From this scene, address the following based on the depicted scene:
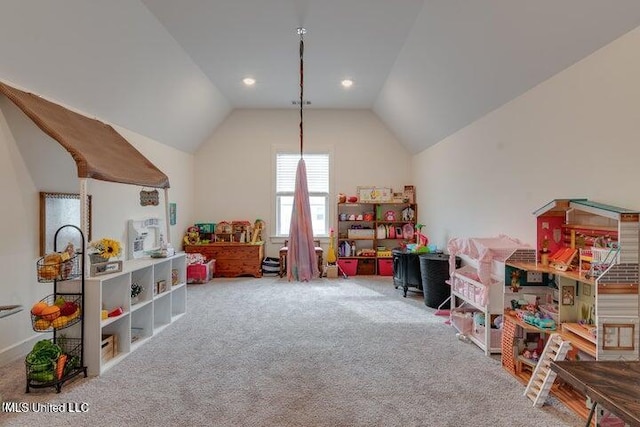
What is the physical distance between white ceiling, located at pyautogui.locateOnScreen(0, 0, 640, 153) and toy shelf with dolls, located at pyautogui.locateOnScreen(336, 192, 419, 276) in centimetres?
170

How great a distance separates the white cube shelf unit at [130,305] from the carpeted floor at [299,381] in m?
0.16

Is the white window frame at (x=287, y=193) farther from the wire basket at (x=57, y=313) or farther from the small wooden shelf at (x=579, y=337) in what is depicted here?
the small wooden shelf at (x=579, y=337)

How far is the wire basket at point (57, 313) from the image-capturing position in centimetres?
237

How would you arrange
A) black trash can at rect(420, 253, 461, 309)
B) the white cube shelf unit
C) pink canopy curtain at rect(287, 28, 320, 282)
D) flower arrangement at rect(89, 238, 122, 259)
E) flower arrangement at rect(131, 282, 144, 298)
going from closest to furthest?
the white cube shelf unit
flower arrangement at rect(89, 238, 122, 259)
flower arrangement at rect(131, 282, 144, 298)
black trash can at rect(420, 253, 461, 309)
pink canopy curtain at rect(287, 28, 320, 282)

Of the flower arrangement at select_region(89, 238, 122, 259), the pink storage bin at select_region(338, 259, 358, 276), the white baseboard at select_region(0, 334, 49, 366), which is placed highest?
the flower arrangement at select_region(89, 238, 122, 259)

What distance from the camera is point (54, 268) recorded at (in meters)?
2.47

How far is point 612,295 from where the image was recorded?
1.92 metres

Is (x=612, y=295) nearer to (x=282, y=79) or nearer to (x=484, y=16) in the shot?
(x=484, y=16)

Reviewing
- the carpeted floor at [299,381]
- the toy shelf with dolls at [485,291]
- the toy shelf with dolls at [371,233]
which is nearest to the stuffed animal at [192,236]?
the carpeted floor at [299,381]

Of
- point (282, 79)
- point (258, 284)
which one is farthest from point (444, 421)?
point (282, 79)

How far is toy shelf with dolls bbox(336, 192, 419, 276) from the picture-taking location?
6484 mm

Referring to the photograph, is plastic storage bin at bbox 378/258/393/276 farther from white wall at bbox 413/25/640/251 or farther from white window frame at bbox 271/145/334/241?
white wall at bbox 413/25/640/251

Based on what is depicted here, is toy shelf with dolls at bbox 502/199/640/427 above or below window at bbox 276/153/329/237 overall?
below

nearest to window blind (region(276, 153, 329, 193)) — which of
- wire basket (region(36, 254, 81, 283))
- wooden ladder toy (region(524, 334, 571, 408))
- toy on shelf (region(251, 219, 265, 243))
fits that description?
toy on shelf (region(251, 219, 265, 243))
